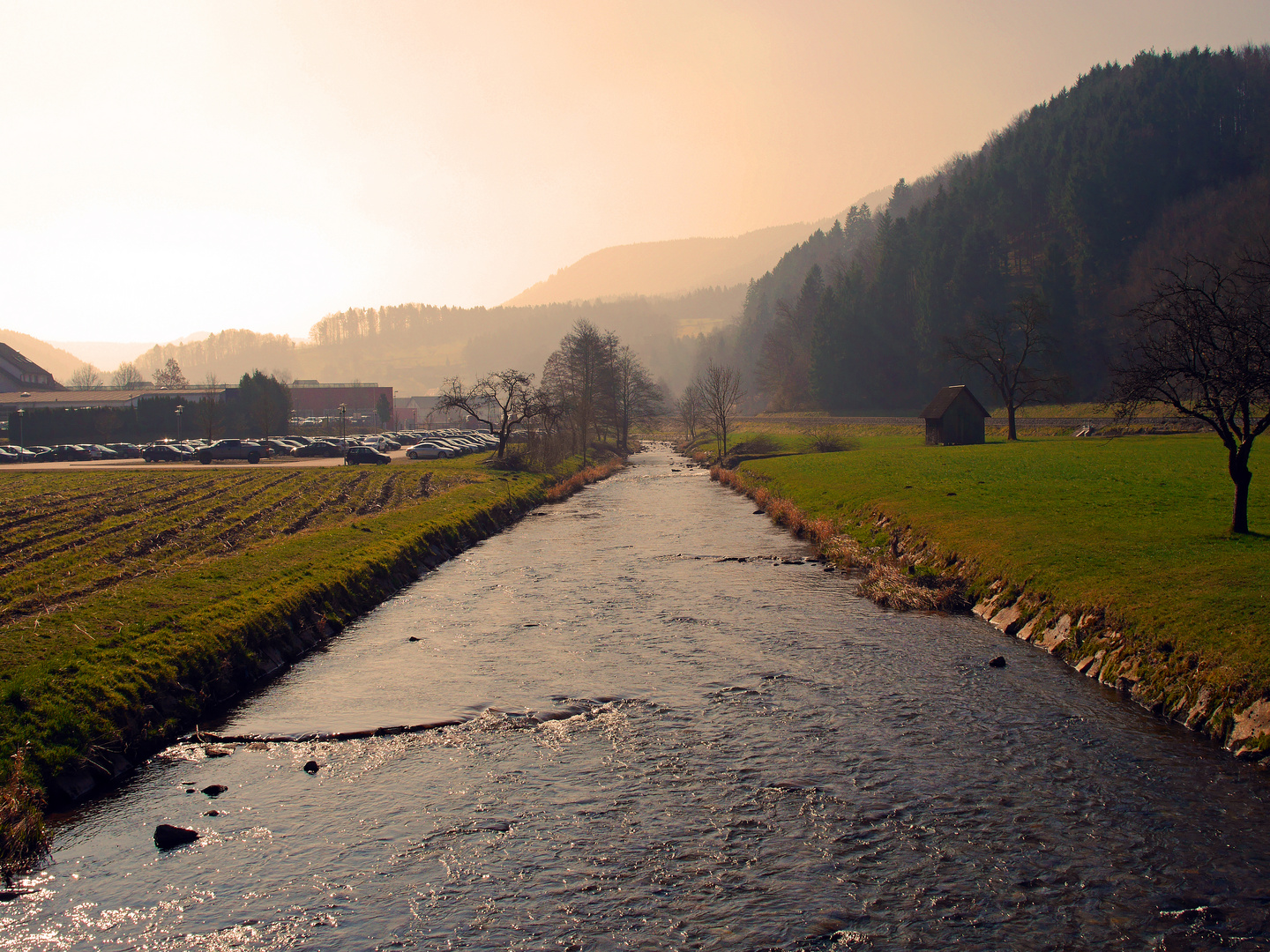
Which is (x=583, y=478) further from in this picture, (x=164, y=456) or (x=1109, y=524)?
(x=1109, y=524)

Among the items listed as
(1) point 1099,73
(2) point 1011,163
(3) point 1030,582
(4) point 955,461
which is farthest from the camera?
(1) point 1099,73

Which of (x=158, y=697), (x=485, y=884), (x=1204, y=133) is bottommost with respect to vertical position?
(x=485, y=884)

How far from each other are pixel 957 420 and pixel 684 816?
6509 centimetres

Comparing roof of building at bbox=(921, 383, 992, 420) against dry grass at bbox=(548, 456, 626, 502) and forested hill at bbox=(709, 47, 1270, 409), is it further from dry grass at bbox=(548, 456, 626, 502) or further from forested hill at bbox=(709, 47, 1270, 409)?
dry grass at bbox=(548, 456, 626, 502)

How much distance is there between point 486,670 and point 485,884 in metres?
8.29

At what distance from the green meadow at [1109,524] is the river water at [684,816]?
2034mm

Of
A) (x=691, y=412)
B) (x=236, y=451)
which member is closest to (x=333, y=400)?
(x=691, y=412)

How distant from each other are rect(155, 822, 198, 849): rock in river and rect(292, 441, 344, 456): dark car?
80.6 meters

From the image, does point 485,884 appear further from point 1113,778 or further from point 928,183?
point 928,183

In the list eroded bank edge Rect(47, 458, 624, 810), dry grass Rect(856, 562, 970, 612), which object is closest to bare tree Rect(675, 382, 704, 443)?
eroded bank edge Rect(47, 458, 624, 810)

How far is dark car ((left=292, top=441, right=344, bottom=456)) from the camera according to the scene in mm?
86438

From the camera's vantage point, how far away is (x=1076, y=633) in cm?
1736

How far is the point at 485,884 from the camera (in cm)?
1000

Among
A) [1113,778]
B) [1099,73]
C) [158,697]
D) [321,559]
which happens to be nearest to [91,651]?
[158,697]
